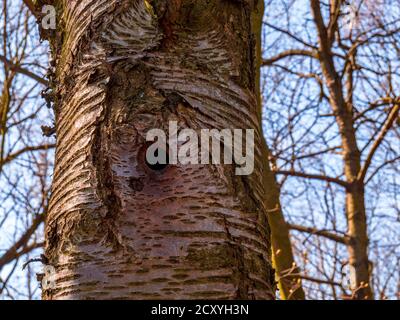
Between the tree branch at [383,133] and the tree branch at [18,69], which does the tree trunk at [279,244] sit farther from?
the tree branch at [18,69]

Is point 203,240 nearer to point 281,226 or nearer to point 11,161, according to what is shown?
point 281,226

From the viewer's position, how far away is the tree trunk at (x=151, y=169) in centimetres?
103

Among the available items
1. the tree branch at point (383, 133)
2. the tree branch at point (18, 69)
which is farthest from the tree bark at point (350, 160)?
the tree branch at point (18, 69)

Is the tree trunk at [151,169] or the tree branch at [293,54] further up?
the tree branch at [293,54]

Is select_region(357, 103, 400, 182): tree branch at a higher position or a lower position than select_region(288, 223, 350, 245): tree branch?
higher

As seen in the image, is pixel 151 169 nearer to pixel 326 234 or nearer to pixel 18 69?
pixel 18 69

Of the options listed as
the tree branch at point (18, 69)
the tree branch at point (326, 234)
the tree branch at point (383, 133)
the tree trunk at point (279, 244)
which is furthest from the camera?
the tree branch at point (326, 234)

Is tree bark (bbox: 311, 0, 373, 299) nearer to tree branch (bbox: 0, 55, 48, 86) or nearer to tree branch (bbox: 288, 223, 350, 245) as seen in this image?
tree branch (bbox: 288, 223, 350, 245)

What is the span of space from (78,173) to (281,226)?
11.0 feet

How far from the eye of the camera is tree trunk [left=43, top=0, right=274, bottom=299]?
1.03 meters

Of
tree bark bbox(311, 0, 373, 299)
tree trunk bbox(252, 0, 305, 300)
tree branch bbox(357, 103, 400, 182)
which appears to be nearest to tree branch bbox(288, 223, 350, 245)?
tree bark bbox(311, 0, 373, 299)

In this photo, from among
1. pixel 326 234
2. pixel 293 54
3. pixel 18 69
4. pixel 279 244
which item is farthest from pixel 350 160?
pixel 18 69
